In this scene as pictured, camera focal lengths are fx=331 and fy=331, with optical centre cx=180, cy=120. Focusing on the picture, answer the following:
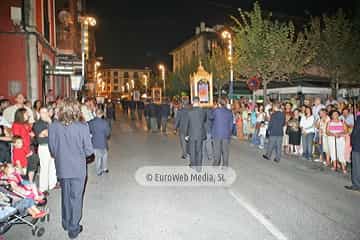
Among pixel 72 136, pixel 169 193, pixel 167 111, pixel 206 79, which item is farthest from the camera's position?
pixel 206 79

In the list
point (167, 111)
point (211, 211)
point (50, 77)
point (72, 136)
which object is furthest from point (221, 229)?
point (50, 77)

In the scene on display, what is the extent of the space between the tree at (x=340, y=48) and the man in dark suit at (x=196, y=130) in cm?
1560

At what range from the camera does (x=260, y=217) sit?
5.58m

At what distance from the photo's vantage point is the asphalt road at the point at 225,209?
5.00 m

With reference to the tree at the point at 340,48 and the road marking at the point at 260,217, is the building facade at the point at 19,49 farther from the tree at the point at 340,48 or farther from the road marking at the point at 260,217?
the tree at the point at 340,48

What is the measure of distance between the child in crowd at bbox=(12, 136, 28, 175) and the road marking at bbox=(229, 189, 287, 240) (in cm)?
465

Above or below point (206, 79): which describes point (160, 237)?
below

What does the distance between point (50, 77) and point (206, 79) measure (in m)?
9.53

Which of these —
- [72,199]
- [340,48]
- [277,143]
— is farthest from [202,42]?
[72,199]

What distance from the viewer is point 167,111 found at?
19.0m

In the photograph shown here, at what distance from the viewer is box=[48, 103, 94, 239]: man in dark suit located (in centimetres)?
478

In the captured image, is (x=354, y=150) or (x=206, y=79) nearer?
(x=354, y=150)

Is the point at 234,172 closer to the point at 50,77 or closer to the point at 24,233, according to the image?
the point at 24,233

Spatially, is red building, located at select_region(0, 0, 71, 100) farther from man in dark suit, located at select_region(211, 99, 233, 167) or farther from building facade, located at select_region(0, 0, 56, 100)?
man in dark suit, located at select_region(211, 99, 233, 167)
